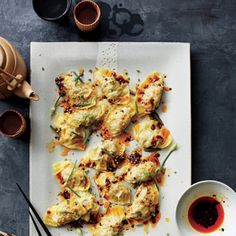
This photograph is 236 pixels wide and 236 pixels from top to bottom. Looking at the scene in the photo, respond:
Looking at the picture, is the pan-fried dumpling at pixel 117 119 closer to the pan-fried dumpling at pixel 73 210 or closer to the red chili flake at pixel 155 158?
the red chili flake at pixel 155 158

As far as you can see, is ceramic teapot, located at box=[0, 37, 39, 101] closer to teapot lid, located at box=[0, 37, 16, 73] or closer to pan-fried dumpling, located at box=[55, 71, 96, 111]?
teapot lid, located at box=[0, 37, 16, 73]

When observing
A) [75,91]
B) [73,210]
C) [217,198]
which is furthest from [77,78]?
[217,198]

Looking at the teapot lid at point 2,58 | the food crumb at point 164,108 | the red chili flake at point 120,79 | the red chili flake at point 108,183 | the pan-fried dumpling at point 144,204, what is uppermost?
the teapot lid at point 2,58

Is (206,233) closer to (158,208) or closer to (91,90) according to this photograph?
(158,208)

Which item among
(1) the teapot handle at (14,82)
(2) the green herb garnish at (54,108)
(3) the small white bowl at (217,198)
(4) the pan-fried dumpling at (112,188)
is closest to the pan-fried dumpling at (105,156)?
(4) the pan-fried dumpling at (112,188)

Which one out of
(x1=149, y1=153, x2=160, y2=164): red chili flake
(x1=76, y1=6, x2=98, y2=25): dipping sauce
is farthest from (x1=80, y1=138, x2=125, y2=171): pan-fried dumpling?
(x1=76, y1=6, x2=98, y2=25): dipping sauce

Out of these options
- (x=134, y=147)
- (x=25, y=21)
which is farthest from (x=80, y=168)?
(x=25, y=21)
